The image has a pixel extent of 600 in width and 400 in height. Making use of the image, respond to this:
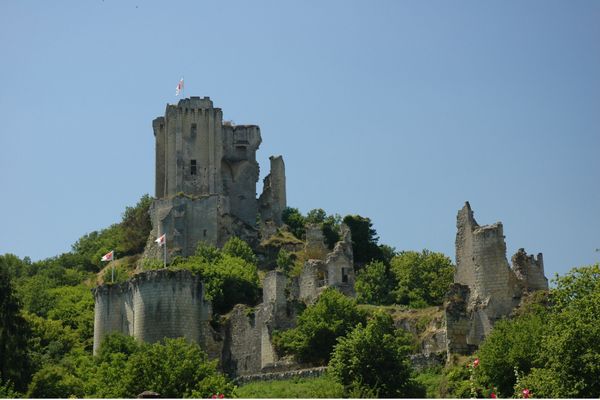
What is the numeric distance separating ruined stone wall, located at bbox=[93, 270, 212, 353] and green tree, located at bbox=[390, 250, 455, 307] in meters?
16.1

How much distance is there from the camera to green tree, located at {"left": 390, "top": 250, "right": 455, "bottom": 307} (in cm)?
8100

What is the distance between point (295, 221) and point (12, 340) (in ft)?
133

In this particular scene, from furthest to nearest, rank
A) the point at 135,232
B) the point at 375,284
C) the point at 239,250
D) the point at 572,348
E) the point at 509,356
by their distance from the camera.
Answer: the point at 135,232, the point at 239,250, the point at 375,284, the point at 509,356, the point at 572,348

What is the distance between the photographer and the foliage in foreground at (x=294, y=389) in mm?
52062

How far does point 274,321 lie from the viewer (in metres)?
67.4

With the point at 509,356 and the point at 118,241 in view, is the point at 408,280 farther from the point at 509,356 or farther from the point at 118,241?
the point at 509,356

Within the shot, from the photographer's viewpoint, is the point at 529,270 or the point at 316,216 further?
the point at 316,216

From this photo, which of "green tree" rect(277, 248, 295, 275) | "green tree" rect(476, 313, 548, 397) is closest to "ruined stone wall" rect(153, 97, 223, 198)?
"green tree" rect(277, 248, 295, 275)

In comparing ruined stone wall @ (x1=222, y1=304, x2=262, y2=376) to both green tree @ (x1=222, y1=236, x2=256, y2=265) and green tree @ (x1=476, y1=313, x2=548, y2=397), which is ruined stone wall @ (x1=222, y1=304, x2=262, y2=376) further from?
green tree @ (x1=476, y1=313, x2=548, y2=397)

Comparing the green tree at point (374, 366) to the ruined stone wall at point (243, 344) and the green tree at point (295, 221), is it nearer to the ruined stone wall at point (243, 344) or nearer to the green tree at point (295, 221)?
the ruined stone wall at point (243, 344)

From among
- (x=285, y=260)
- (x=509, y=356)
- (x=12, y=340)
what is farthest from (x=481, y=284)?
(x=285, y=260)

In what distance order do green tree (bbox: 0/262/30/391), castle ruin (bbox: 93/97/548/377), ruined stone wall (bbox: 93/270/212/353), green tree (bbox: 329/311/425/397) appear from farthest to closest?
1. ruined stone wall (bbox: 93/270/212/353)
2. green tree (bbox: 0/262/30/391)
3. castle ruin (bbox: 93/97/548/377)
4. green tree (bbox: 329/311/425/397)

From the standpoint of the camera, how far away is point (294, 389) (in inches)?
2217

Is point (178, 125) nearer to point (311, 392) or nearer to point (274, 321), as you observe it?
point (274, 321)
